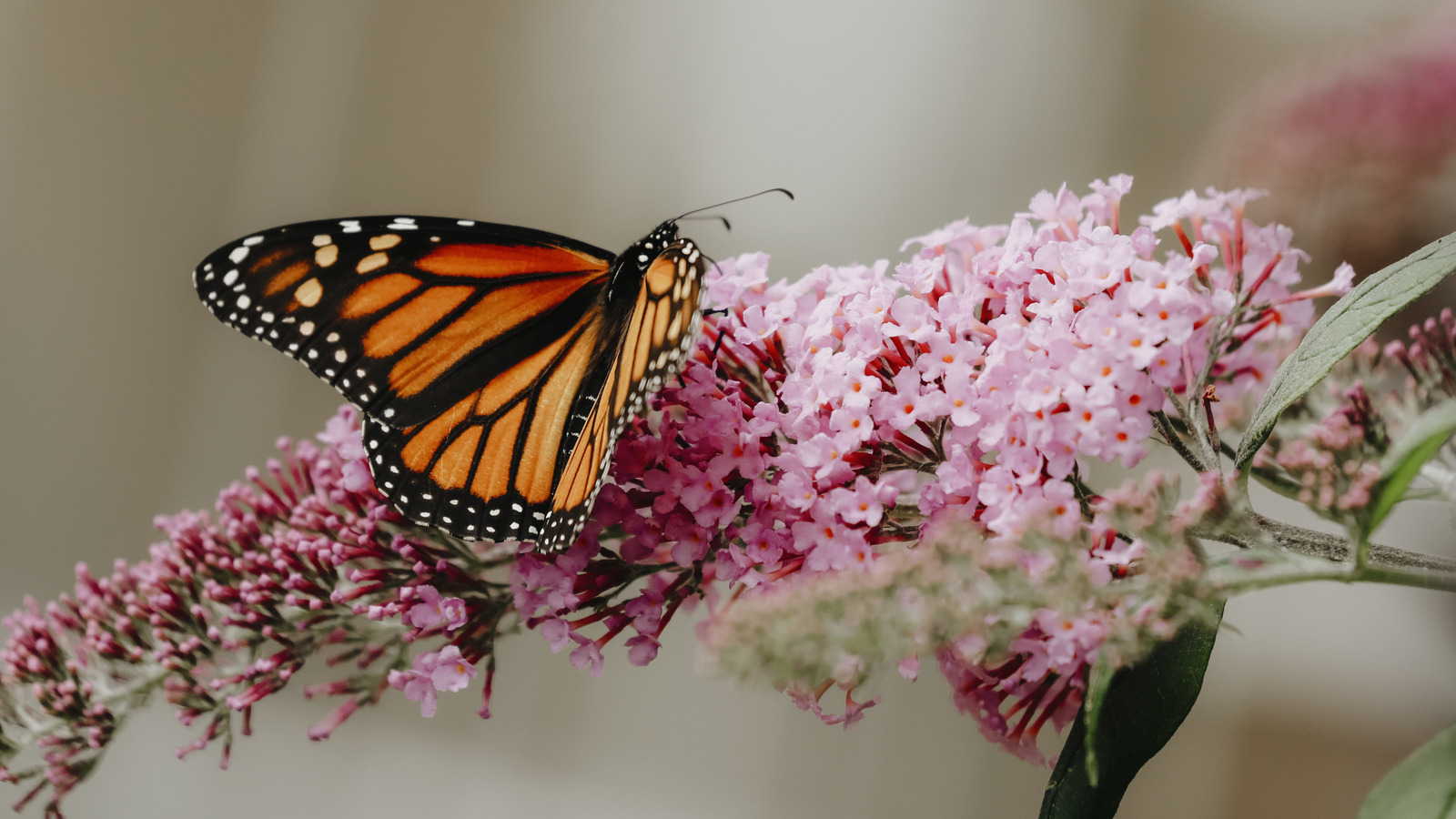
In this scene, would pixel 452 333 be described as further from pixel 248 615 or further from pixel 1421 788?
pixel 1421 788

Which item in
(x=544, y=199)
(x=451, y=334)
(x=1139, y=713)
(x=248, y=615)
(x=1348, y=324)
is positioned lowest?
(x=248, y=615)

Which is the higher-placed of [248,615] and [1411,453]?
[1411,453]

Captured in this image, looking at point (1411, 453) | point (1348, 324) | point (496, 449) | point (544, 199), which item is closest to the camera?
point (1411, 453)

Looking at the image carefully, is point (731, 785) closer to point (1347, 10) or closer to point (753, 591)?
point (753, 591)

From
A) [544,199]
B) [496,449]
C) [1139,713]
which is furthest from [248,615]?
[544,199]

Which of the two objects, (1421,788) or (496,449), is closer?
(1421,788)

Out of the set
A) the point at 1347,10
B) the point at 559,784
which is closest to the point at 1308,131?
the point at 1347,10

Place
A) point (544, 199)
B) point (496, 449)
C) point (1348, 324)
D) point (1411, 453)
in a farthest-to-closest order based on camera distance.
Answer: point (544, 199) < point (496, 449) < point (1348, 324) < point (1411, 453)
